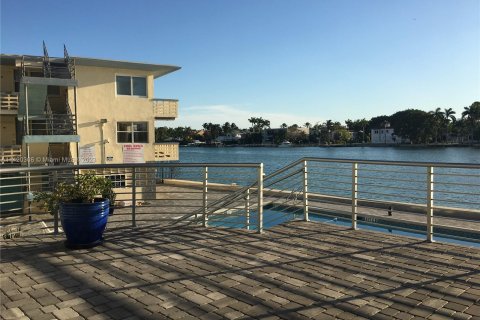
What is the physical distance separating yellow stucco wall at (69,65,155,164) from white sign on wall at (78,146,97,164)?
23 centimetres

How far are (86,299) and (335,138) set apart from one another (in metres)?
149

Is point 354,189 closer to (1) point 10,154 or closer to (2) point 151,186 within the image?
(2) point 151,186

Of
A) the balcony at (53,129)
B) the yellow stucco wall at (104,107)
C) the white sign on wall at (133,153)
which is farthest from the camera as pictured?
the white sign on wall at (133,153)

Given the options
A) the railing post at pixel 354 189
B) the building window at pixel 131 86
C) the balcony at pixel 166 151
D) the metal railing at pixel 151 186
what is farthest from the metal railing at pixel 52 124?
the railing post at pixel 354 189

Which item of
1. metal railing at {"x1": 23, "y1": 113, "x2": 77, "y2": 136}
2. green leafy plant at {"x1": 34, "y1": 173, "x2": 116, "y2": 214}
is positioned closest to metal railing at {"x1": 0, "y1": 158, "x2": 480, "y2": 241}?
green leafy plant at {"x1": 34, "y1": 173, "x2": 116, "y2": 214}

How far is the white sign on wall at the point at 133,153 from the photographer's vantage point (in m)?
24.4

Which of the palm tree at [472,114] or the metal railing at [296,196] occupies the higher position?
the palm tree at [472,114]

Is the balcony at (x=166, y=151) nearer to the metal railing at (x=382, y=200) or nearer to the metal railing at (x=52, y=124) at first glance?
the metal railing at (x=52, y=124)

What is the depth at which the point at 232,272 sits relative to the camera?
4574mm

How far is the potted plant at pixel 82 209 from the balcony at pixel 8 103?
18.4m

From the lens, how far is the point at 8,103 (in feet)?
71.1

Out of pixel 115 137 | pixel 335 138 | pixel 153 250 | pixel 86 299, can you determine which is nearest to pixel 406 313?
pixel 86 299

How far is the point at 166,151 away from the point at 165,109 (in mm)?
2549

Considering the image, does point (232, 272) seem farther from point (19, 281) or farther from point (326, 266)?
point (19, 281)
